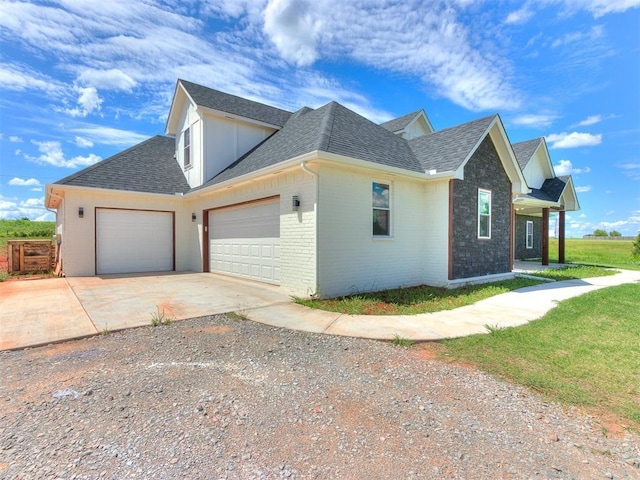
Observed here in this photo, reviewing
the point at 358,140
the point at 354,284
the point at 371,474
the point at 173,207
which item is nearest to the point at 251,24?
the point at 358,140

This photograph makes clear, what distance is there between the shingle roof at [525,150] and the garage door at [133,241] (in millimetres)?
18152

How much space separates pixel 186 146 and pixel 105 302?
9.57 metres

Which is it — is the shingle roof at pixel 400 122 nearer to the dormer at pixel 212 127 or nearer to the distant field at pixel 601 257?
the dormer at pixel 212 127

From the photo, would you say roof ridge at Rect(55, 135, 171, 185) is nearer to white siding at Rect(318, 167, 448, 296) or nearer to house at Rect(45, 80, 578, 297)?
house at Rect(45, 80, 578, 297)

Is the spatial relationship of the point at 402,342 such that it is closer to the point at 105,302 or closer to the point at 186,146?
the point at 105,302

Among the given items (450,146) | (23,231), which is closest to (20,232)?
(23,231)

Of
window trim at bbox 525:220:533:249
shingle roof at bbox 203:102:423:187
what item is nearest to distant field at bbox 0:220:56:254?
shingle roof at bbox 203:102:423:187

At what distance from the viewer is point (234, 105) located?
47.3 ft

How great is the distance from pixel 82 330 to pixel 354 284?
5782mm

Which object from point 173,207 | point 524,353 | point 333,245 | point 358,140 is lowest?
point 524,353

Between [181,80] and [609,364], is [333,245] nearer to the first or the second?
[609,364]

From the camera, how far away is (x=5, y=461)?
2254mm

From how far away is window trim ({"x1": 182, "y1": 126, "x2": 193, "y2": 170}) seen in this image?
1445 cm

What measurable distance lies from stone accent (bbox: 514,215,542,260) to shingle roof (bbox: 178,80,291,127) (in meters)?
16.6
